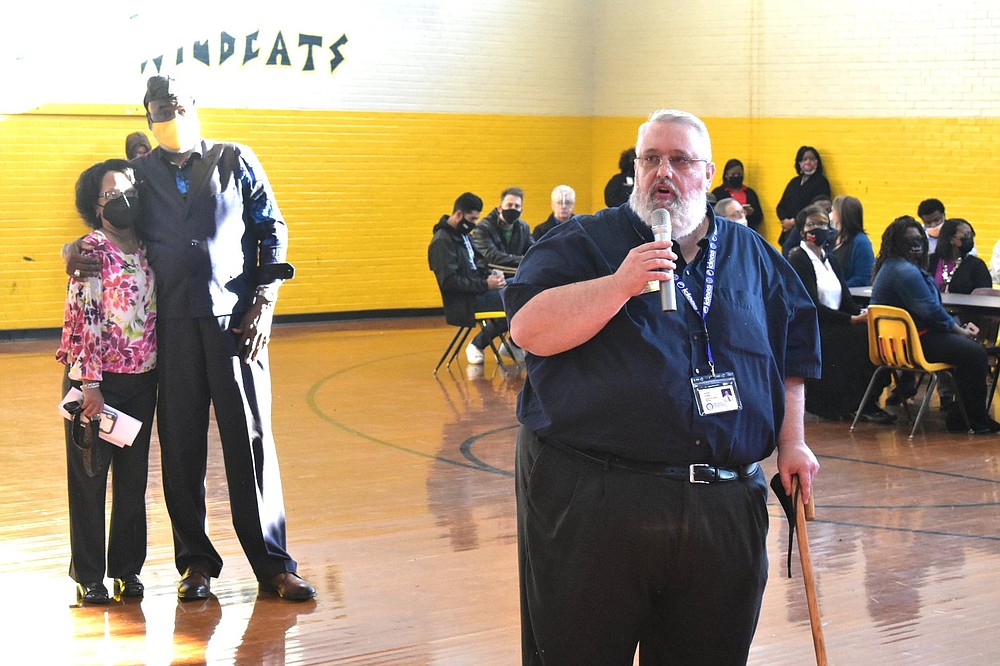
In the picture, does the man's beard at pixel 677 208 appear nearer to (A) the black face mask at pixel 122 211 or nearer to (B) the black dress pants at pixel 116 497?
(A) the black face mask at pixel 122 211

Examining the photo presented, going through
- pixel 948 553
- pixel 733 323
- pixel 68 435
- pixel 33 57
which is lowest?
pixel 948 553

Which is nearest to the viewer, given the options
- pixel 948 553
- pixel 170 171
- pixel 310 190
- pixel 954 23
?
pixel 170 171

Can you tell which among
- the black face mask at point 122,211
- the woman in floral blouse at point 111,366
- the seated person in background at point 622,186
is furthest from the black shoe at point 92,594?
the seated person in background at point 622,186

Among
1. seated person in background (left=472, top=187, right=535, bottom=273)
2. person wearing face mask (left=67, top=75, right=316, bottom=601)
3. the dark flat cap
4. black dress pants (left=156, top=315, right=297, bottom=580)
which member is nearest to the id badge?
person wearing face mask (left=67, top=75, right=316, bottom=601)

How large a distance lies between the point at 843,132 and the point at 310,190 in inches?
211

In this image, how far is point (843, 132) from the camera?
12516 millimetres

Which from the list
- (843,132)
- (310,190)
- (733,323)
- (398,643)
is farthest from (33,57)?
(733,323)

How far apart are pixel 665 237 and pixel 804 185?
10.5 meters

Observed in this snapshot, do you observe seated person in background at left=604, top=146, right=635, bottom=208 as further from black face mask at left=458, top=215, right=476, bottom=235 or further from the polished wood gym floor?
the polished wood gym floor

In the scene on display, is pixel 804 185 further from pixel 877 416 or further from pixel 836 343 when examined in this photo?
pixel 877 416

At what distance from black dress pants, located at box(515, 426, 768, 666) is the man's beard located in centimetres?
52

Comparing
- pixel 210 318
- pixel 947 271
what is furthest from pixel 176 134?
pixel 947 271

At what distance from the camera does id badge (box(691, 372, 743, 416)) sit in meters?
2.63

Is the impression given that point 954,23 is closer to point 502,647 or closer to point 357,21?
point 357,21
